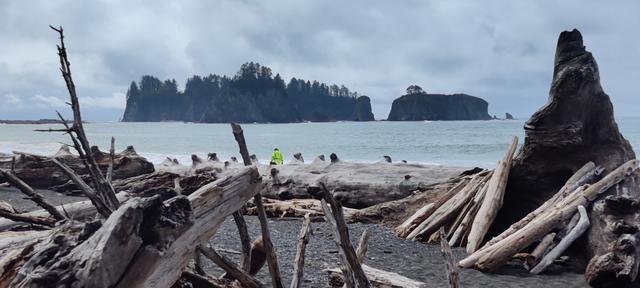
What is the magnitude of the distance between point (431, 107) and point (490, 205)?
154 m

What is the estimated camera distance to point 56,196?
15.9 metres

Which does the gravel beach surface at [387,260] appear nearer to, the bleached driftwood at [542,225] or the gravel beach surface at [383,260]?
the gravel beach surface at [383,260]

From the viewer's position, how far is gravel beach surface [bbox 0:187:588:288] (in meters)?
6.89

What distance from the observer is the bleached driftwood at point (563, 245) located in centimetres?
738

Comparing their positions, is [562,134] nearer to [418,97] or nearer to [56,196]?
[56,196]

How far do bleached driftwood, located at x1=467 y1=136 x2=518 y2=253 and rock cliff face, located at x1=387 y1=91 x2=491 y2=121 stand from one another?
147 metres

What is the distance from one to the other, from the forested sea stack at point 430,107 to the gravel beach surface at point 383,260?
145 metres

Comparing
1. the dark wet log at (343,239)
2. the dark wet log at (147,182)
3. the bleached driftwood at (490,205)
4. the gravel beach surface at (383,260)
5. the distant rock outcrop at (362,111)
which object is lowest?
the gravel beach surface at (383,260)

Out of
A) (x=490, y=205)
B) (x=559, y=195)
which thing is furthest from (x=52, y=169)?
(x=559, y=195)

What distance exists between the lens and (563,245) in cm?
747

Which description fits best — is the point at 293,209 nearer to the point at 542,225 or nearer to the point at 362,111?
→ the point at 542,225

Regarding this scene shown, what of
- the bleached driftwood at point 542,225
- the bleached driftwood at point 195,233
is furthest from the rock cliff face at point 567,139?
the bleached driftwood at point 195,233

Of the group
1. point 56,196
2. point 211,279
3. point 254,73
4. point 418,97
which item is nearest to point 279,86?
point 254,73

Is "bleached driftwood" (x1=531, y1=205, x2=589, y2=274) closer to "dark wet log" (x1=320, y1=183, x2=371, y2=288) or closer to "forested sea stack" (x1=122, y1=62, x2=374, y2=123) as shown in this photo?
"dark wet log" (x1=320, y1=183, x2=371, y2=288)
